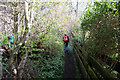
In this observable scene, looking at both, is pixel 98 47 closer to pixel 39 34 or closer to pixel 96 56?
pixel 96 56

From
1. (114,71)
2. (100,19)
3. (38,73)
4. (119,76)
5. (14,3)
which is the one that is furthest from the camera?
(38,73)

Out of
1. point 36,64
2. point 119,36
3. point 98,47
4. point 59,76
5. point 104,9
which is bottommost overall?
point 59,76

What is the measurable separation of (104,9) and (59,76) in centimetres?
422

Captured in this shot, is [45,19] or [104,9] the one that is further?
[45,19]

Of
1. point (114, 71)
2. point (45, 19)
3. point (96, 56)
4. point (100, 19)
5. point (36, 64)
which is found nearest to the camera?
point (114, 71)

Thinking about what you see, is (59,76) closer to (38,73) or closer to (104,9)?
(38,73)

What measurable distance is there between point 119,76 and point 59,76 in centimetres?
364

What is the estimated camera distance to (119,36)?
8.55ft

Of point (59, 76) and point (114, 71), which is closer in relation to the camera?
point (114, 71)

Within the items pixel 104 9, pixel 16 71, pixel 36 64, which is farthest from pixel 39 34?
pixel 104 9

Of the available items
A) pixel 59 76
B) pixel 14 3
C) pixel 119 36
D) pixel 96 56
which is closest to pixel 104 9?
pixel 119 36

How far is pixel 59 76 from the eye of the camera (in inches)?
213

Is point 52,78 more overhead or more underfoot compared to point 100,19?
more underfoot

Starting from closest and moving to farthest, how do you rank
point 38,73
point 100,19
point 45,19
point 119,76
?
point 119,76 < point 100,19 < point 38,73 < point 45,19
